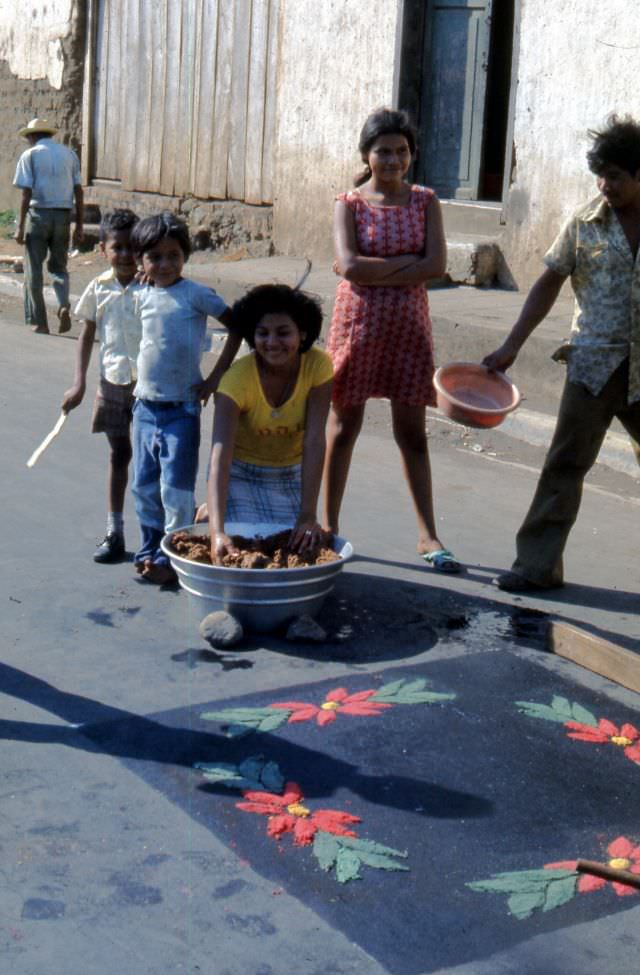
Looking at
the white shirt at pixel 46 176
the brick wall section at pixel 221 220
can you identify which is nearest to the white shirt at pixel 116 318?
the white shirt at pixel 46 176

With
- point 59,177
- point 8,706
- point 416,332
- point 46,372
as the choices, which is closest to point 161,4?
point 59,177

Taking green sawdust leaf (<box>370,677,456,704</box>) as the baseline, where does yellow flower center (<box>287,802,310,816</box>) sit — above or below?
below

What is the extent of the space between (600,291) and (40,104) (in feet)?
39.9

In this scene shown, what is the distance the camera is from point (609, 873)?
3082 mm

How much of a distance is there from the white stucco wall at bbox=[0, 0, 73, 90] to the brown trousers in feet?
37.7

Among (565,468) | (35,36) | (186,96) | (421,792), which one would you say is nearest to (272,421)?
(565,468)

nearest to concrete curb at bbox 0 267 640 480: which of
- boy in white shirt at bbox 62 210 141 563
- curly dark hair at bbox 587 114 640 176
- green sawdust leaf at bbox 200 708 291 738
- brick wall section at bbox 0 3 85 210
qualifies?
boy in white shirt at bbox 62 210 141 563

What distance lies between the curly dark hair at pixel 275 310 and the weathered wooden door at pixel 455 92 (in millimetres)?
6866

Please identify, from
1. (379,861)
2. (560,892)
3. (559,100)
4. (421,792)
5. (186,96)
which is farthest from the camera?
(186,96)

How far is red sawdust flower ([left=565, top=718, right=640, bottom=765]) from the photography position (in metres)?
4.01

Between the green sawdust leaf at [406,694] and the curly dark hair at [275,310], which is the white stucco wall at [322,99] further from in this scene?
the green sawdust leaf at [406,694]

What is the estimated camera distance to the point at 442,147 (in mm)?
11734

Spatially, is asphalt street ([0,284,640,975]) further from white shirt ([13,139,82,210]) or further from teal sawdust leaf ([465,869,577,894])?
white shirt ([13,139,82,210])

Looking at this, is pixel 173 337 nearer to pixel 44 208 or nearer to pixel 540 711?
pixel 540 711
